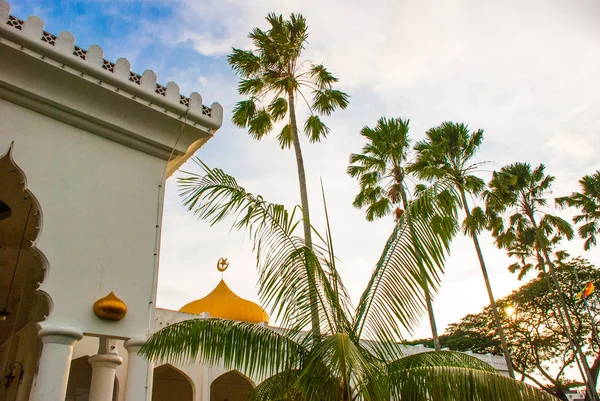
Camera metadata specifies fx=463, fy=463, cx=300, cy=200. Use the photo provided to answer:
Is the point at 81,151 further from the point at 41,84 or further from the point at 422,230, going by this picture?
the point at 422,230

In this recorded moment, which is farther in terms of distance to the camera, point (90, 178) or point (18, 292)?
point (18, 292)

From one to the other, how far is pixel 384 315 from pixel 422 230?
3.65ft

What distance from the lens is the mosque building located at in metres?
5.55

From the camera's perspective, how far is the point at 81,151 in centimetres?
641

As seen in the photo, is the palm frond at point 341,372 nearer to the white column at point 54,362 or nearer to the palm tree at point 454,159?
the white column at point 54,362

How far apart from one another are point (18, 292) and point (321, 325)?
7.60 m

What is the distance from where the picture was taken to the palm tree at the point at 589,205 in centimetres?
2311

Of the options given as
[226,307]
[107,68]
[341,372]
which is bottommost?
[341,372]

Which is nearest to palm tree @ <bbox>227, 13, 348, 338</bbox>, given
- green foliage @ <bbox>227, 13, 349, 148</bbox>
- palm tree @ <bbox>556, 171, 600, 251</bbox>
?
green foliage @ <bbox>227, 13, 349, 148</bbox>

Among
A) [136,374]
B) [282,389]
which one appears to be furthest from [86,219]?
[282,389]

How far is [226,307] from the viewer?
17.2 m

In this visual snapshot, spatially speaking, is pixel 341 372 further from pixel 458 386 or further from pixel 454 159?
pixel 454 159

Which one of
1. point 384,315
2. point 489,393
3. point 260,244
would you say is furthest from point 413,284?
point 260,244

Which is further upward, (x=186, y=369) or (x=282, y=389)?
(x=186, y=369)
